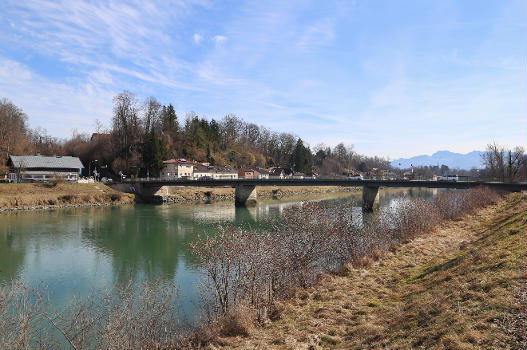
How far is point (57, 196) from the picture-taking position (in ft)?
184

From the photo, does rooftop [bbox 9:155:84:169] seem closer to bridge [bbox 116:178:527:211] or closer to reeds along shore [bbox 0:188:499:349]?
bridge [bbox 116:178:527:211]

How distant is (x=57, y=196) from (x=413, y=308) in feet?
198

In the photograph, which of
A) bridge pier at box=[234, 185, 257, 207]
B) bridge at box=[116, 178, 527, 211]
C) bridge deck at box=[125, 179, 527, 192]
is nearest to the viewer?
bridge deck at box=[125, 179, 527, 192]

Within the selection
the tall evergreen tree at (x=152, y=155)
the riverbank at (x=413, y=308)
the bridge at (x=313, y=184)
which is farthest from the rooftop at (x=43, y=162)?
the riverbank at (x=413, y=308)

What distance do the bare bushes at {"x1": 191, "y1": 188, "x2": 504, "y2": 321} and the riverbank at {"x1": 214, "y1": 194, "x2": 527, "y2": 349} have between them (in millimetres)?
1158

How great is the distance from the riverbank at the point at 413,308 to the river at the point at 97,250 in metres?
5.65

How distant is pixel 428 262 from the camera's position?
1827cm

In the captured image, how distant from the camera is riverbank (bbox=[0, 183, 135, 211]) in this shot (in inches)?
2025

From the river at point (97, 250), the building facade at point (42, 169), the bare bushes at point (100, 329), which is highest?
the building facade at point (42, 169)

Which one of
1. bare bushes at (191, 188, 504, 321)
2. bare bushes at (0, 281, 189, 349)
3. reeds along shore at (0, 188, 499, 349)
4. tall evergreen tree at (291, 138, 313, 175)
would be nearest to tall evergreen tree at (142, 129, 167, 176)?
tall evergreen tree at (291, 138, 313, 175)

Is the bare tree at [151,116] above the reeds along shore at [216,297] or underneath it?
above

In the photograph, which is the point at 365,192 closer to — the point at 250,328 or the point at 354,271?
the point at 354,271

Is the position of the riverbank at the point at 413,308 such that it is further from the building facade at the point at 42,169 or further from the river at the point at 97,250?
the building facade at the point at 42,169

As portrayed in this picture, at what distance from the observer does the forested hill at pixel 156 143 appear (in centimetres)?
8069
